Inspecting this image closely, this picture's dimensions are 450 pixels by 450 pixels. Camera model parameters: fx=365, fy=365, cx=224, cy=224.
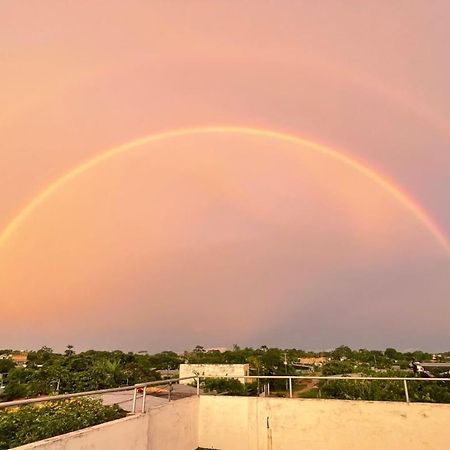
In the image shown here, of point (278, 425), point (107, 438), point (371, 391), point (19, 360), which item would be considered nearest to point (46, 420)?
point (107, 438)

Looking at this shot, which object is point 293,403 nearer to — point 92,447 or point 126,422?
point 126,422

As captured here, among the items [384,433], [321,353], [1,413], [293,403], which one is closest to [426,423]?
[384,433]

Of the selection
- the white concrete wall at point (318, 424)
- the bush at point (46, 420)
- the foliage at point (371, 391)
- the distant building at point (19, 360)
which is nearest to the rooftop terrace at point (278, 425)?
the white concrete wall at point (318, 424)

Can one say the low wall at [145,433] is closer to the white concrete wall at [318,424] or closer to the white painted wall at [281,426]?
the white painted wall at [281,426]

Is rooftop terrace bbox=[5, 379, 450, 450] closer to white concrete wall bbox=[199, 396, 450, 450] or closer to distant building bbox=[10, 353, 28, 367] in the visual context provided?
white concrete wall bbox=[199, 396, 450, 450]

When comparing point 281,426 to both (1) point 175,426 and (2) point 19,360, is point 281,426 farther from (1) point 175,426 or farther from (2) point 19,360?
(2) point 19,360

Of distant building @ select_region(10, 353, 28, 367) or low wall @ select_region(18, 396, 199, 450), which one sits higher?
distant building @ select_region(10, 353, 28, 367)

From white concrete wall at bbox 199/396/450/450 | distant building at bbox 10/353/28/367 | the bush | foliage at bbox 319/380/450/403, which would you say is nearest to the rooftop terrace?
white concrete wall at bbox 199/396/450/450

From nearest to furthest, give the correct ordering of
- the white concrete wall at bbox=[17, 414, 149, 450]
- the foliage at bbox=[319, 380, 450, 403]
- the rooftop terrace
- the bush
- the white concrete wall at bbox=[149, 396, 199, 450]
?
the white concrete wall at bbox=[17, 414, 149, 450] < the bush < the rooftop terrace < the white concrete wall at bbox=[149, 396, 199, 450] < the foliage at bbox=[319, 380, 450, 403]
